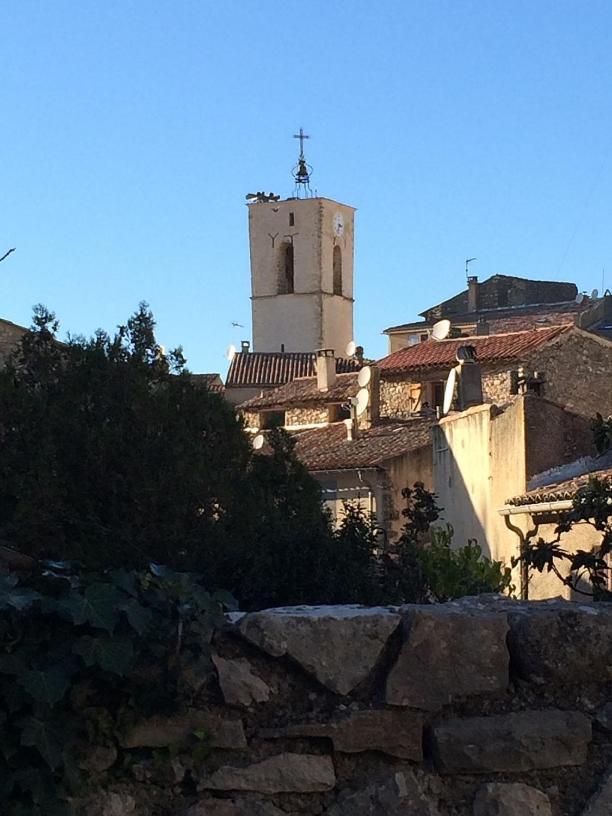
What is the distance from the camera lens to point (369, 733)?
2773 millimetres

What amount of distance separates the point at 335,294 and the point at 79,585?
69.0m

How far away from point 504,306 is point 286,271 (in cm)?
1814

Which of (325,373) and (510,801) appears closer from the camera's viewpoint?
(510,801)

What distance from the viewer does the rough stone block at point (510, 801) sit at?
2.76 meters

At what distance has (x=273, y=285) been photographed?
2805 inches

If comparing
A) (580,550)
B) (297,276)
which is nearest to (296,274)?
(297,276)

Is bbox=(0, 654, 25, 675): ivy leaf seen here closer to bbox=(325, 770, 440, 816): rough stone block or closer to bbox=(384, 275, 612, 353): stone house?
bbox=(325, 770, 440, 816): rough stone block

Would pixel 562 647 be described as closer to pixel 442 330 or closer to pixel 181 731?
pixel 181 731

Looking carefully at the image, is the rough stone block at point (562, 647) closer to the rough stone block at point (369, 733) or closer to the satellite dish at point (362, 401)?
the rough stone block at point (369, 733)

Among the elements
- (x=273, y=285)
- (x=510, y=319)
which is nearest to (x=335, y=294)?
(x=273, y=285)

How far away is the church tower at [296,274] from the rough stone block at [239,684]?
66.4 meters

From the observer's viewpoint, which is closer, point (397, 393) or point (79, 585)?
point (79, 585)

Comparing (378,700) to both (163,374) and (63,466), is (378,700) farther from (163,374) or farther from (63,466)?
(163,374)

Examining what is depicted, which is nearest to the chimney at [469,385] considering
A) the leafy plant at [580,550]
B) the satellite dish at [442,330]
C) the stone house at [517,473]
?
the stone house at [517,473]
